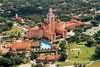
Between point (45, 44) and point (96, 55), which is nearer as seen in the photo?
point (96, 55)

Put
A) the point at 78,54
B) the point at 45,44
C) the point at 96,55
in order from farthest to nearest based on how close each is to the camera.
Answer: the point at 45,44 → the point at 78,54 → the point at 96,55

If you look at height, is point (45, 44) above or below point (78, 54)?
above

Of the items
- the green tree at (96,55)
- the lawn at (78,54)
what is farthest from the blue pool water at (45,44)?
the green tree at (96,55)

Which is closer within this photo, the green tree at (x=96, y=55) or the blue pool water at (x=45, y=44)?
the green tree at (x=96, y=55)

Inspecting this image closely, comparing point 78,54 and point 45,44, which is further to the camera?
point 45,44

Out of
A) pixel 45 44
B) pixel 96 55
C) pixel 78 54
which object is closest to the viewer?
pixel 96 55

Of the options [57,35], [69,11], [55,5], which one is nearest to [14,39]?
[57,35]

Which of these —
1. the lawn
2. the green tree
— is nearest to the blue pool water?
the lawn

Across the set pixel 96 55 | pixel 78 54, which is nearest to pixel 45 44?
pixel 78 54

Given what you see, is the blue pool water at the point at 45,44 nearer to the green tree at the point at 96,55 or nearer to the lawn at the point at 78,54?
the lawn at the point at 78,54

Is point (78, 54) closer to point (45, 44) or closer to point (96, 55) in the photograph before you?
point (96, 55)
